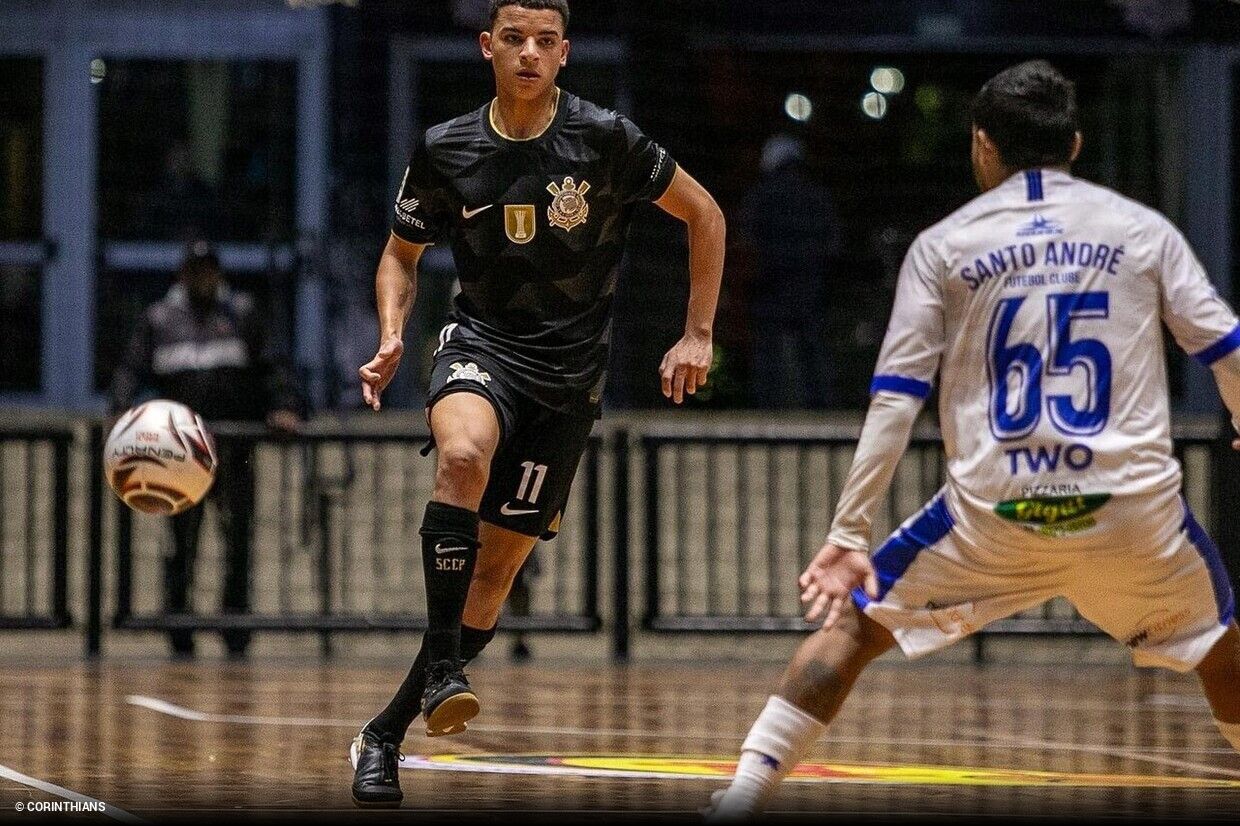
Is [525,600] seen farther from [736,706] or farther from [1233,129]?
[1233,129]

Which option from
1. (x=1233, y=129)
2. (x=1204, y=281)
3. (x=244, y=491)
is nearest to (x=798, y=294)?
(x=1233, y=129)

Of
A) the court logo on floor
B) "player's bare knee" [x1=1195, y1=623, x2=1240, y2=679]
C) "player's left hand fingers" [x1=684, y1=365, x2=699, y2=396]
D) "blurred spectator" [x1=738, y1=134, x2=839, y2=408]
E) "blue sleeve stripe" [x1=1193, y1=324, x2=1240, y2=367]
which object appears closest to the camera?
"blue sleeve stripe" [x1=1193, y1=324, x2=1240, y2=367]

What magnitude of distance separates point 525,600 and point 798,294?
6336 mm

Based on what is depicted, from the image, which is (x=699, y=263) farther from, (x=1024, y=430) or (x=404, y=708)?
(x=1024, y=430)

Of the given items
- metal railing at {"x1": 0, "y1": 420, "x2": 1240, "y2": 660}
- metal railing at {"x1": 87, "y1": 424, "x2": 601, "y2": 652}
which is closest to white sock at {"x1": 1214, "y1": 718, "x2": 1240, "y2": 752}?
metal railing at {"x1": 0, "y1": 420, "x2": 1240, "y2": 660}

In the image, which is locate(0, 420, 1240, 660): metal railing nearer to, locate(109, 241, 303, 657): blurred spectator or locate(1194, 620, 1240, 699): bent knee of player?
locate(109, 241, 303, 657): blurred spectator

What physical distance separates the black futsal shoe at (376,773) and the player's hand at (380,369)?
38.1 inches

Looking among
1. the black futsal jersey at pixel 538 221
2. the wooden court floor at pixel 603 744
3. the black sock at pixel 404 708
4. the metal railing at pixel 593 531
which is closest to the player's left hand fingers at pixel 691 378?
the black futsal jersey at pixel 538 221

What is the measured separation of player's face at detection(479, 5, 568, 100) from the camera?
6.24 metres

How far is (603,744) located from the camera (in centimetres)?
796

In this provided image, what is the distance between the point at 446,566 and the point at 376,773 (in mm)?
621

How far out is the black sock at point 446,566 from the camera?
5.96 meters

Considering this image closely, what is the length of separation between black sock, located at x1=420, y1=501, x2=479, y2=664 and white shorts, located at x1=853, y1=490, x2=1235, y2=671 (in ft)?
4.59

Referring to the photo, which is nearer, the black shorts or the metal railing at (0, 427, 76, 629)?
the black shorts
